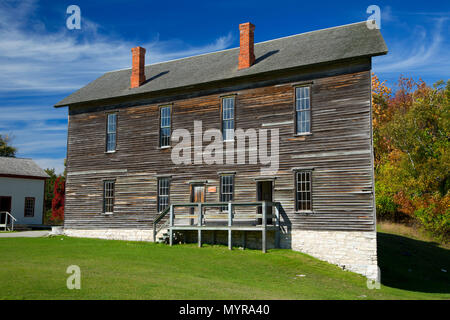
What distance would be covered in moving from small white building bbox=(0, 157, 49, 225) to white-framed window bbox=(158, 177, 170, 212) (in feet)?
61.9

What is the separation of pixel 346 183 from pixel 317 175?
1.31 metres

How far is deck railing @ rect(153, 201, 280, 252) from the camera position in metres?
19.7

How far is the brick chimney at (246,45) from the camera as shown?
23.0m

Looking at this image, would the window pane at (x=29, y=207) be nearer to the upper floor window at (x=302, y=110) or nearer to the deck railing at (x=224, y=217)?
the deck railing at (x=224, y=217)

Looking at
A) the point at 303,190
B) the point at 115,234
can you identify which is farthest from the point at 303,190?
the point at 115,234

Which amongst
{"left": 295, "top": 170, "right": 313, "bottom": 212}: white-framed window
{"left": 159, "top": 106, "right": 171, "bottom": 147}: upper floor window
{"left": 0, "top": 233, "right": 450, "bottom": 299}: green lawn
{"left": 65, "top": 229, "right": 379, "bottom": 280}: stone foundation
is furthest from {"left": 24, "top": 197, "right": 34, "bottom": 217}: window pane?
{"left": 295, "top": 170, "right": 313, "bottom": 212}: white-framed window

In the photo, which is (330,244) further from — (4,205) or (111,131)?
(4,205)

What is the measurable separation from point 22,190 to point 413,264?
30466 mm

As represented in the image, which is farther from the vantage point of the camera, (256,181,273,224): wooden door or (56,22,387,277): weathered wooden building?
(256,181,273,224): wooden door

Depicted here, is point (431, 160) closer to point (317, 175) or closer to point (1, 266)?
point (317, 175)

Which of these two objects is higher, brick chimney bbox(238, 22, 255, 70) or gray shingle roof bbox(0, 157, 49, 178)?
brick chimney bbox(238, 22, 255, 70)

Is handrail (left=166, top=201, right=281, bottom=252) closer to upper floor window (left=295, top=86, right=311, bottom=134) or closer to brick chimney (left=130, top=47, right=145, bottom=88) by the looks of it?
upper floor window (left=295, top=86, right=311, bottom=134)

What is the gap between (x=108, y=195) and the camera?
26250 mm
